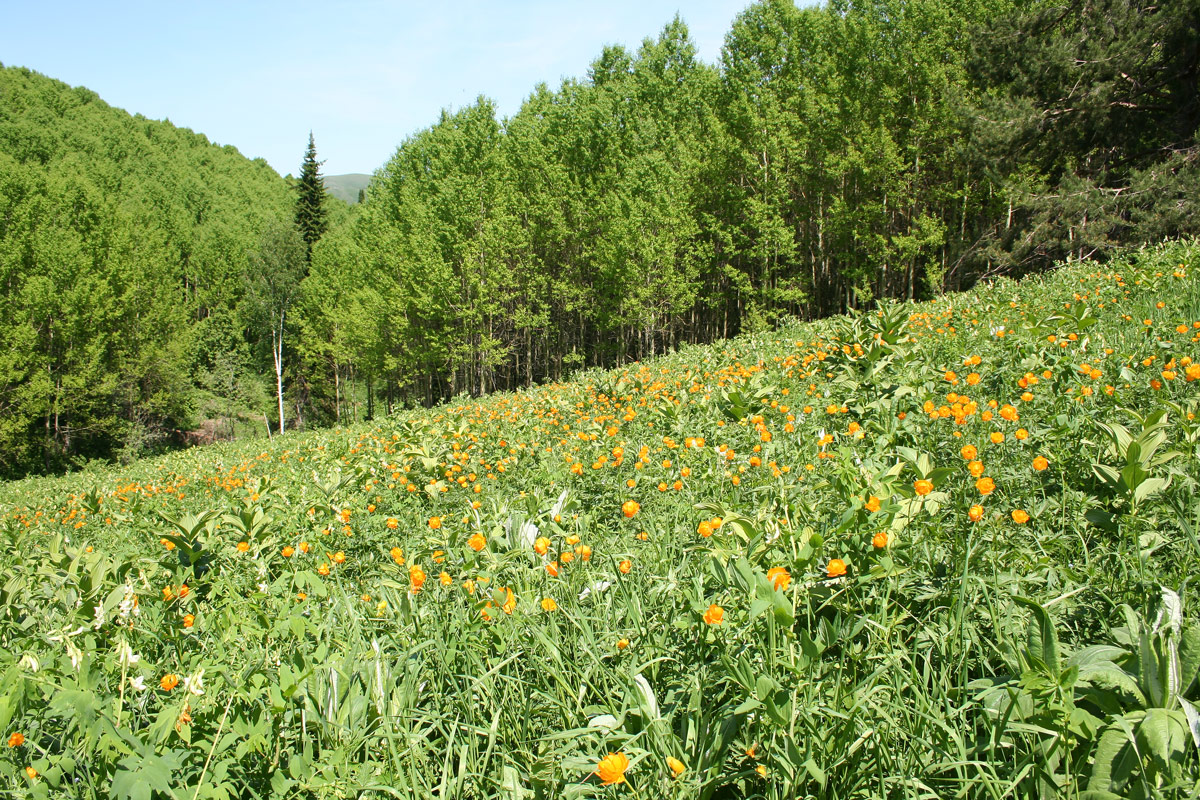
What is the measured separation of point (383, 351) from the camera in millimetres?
30578

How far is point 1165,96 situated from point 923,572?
19678mm

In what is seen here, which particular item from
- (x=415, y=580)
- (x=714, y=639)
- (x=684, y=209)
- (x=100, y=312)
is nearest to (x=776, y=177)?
(x=684, y=209)

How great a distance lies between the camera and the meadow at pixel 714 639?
1413 mm

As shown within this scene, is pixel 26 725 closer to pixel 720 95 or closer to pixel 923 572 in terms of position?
pixel 923 572

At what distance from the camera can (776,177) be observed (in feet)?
77.7

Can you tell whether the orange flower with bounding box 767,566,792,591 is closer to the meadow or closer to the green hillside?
the meadow

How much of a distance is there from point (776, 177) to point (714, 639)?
24.7m

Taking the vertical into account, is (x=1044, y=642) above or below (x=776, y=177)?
below

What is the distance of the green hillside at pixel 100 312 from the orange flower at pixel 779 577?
33889 millimetres

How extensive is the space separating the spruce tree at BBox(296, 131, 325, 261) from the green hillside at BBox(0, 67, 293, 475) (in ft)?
13.5

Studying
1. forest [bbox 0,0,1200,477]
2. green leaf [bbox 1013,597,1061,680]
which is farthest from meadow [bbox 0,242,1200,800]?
forest [bbox 0,0,1200,477]

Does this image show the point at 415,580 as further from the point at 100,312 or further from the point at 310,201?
the point at 310,201

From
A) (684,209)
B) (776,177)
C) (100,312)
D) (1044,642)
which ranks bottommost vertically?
(1044,642)

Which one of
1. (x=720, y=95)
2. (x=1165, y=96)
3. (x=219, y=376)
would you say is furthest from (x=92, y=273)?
(x=1165, y=96)
